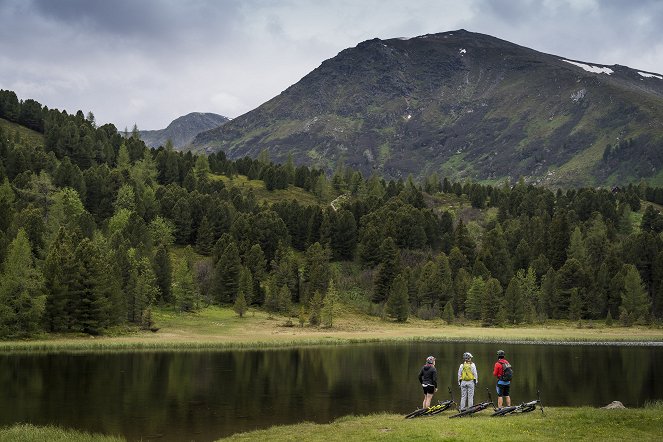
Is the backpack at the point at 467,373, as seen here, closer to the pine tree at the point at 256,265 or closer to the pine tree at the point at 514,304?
the pine tree at the point at 256,265

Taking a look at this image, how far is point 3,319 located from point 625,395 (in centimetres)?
7865

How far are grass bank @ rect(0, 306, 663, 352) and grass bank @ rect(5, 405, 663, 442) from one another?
56.1m

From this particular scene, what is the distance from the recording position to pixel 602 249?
183000mm

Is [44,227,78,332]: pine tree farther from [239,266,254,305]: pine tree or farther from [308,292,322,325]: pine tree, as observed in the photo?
[308,292,322,325]: pine tree

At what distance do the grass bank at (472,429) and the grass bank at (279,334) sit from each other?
5608cm

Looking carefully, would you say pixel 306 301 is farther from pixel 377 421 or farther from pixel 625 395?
pixel 377 421

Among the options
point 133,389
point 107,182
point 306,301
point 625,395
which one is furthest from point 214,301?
point 625,395

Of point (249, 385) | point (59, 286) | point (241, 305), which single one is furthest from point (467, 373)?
point (241, 305)

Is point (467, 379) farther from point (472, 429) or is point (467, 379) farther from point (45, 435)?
point (45, 435)

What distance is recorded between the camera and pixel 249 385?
52625 mm

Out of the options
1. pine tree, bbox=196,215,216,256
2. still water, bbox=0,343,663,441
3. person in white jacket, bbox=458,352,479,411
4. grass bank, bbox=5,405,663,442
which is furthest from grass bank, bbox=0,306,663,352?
person in white jacket, bbox=458,352,479,411

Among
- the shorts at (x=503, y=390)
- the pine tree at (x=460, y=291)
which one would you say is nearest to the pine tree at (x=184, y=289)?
the pine tree at (x=460, y=291)

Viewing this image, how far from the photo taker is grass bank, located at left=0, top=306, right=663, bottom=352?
3445 inches

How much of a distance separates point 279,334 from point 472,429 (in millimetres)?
84705
